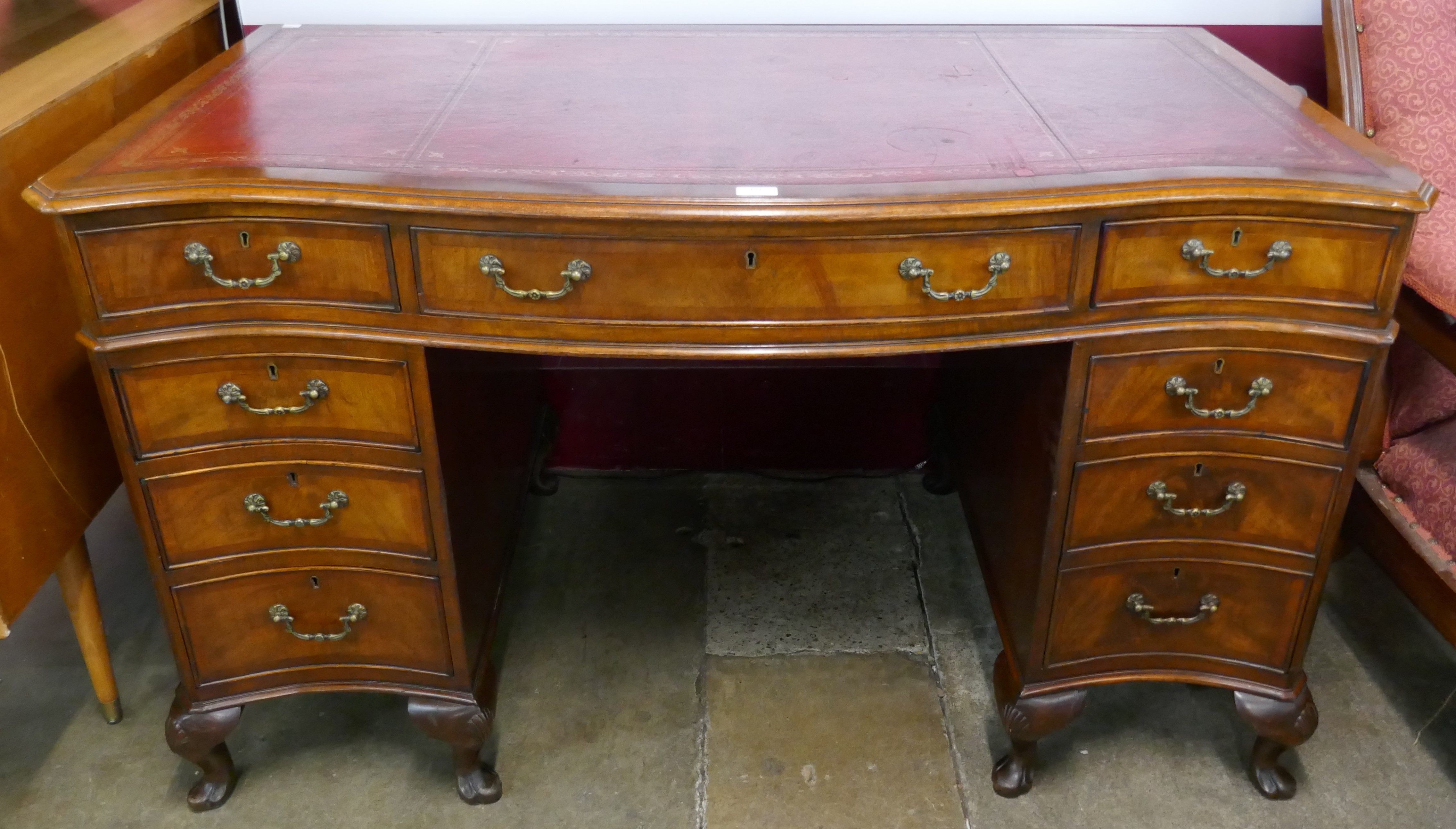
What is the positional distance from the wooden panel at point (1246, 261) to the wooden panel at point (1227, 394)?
0.08 metres

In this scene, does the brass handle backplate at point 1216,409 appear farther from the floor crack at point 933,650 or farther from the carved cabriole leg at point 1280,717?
the floor crack at point 933,650

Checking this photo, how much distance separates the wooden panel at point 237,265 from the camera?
1.25 metres

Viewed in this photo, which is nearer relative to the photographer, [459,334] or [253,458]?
[459,334]

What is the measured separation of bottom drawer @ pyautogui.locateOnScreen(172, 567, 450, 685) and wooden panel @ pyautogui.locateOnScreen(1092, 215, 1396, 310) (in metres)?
0.95

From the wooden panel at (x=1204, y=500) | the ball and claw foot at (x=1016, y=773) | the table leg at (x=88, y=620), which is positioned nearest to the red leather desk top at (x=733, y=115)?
the wooden panel at (x=1204, y=500)

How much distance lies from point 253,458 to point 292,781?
1.91ft

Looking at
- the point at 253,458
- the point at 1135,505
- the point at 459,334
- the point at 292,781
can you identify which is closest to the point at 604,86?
the point at 459,334

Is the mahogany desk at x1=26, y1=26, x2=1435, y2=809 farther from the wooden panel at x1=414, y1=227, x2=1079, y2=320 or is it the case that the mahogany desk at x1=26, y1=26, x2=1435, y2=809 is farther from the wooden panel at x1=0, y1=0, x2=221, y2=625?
the wooden panel at x1=0, y1=0, x2=221, y2=625

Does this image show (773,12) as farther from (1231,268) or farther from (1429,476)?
(1429,476)

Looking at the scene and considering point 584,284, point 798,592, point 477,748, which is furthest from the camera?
point 798,592

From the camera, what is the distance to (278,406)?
4.55 ft

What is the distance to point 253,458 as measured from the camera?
1422 millimetres

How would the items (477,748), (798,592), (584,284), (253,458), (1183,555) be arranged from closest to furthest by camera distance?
(584,284), (253,458), (1183,555), (477,748), (798,592)

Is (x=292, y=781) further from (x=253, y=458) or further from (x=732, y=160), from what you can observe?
(x=732, y=160)
